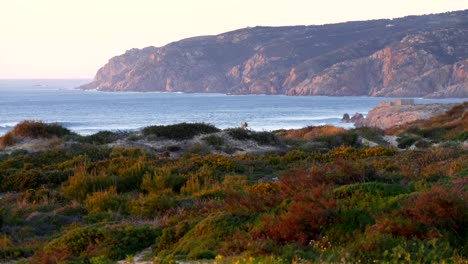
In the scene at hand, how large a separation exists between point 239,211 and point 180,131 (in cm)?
2148

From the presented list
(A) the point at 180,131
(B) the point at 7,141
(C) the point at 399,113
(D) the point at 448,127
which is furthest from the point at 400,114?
(B) the point at 7,141

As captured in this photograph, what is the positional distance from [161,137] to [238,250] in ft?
76.5

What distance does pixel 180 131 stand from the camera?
32188 millimetres

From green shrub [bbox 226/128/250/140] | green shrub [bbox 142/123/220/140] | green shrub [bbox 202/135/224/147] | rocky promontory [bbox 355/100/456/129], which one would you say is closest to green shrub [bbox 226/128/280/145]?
green shrub [bbox 226/128/250/140]

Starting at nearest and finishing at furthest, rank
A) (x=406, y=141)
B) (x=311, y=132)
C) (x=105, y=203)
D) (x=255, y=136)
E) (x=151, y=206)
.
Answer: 1. (x=151, y=206)
2. (x=105, y=203)
3. (x=255, y=136)
4. (x=406, y=141)
5. (x=311, y=132)

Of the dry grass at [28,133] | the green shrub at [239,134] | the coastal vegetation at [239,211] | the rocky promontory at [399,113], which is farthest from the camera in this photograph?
the rocky promontory at [399,113]

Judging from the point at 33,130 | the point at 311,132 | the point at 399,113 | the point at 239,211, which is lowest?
the point at 399,113

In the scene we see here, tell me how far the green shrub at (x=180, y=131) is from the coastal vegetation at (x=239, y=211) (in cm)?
907

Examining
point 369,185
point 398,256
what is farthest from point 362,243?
point 369,185

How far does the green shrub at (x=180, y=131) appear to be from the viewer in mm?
31906

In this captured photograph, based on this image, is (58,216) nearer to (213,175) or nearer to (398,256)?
(213,175)

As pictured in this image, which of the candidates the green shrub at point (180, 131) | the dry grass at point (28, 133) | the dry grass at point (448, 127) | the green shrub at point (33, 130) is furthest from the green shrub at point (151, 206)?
the dry grass at point (448, 127)

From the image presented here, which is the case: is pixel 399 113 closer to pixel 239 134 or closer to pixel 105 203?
pixel 239 134

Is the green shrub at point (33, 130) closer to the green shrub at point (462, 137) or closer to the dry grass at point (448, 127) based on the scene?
the green shrub at point (462, 137)
